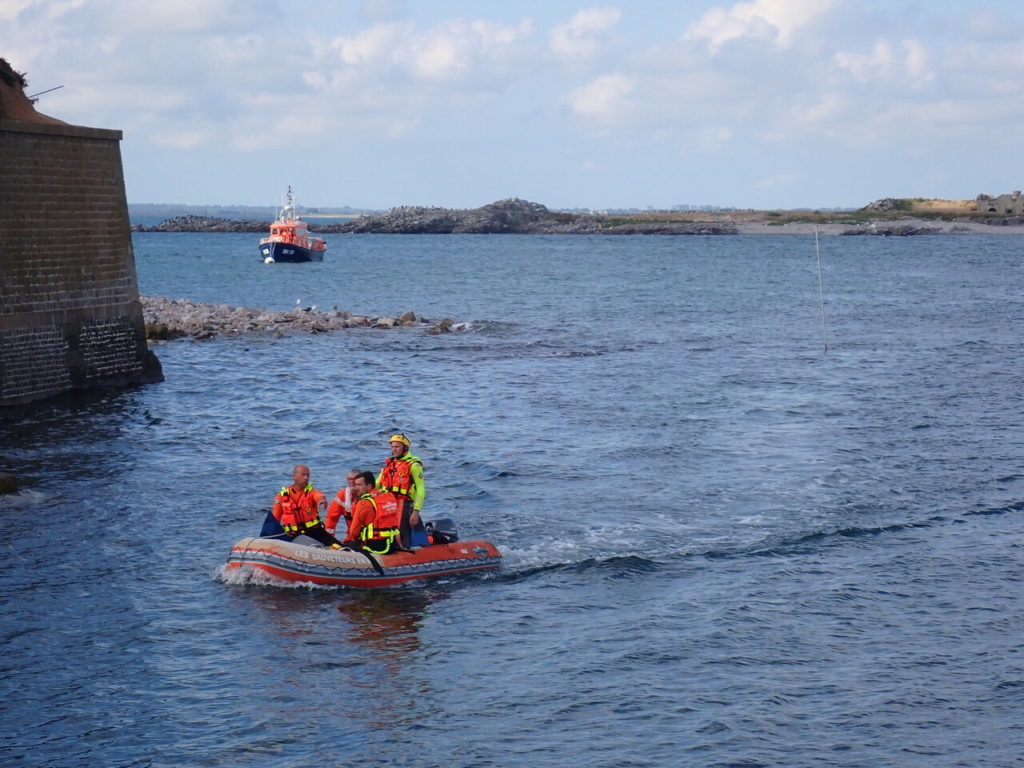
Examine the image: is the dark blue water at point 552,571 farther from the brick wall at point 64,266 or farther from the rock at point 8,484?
the brick wall at point 64,266

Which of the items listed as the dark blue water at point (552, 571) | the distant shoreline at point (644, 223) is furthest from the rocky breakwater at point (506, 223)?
the dark blue water at point (552, 571)

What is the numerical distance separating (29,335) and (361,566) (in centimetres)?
1383

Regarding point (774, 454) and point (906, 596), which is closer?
point (906, 596)

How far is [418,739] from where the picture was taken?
39.1 ft

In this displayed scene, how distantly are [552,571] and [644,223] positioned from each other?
5867 inches

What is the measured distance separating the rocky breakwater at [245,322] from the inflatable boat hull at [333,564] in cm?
2510

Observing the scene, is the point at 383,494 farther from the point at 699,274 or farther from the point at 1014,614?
the point at 699,274

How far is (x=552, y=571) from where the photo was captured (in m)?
16.9

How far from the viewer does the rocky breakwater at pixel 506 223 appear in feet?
521

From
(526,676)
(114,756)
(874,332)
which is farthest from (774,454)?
(874,332)

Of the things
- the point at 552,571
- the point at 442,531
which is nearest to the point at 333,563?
the point at 442,531

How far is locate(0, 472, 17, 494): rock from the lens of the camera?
20.0 m

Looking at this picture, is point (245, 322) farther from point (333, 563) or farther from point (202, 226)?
point (202, 226)

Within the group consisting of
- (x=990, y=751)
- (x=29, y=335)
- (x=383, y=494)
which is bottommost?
(x=990, y=751)
